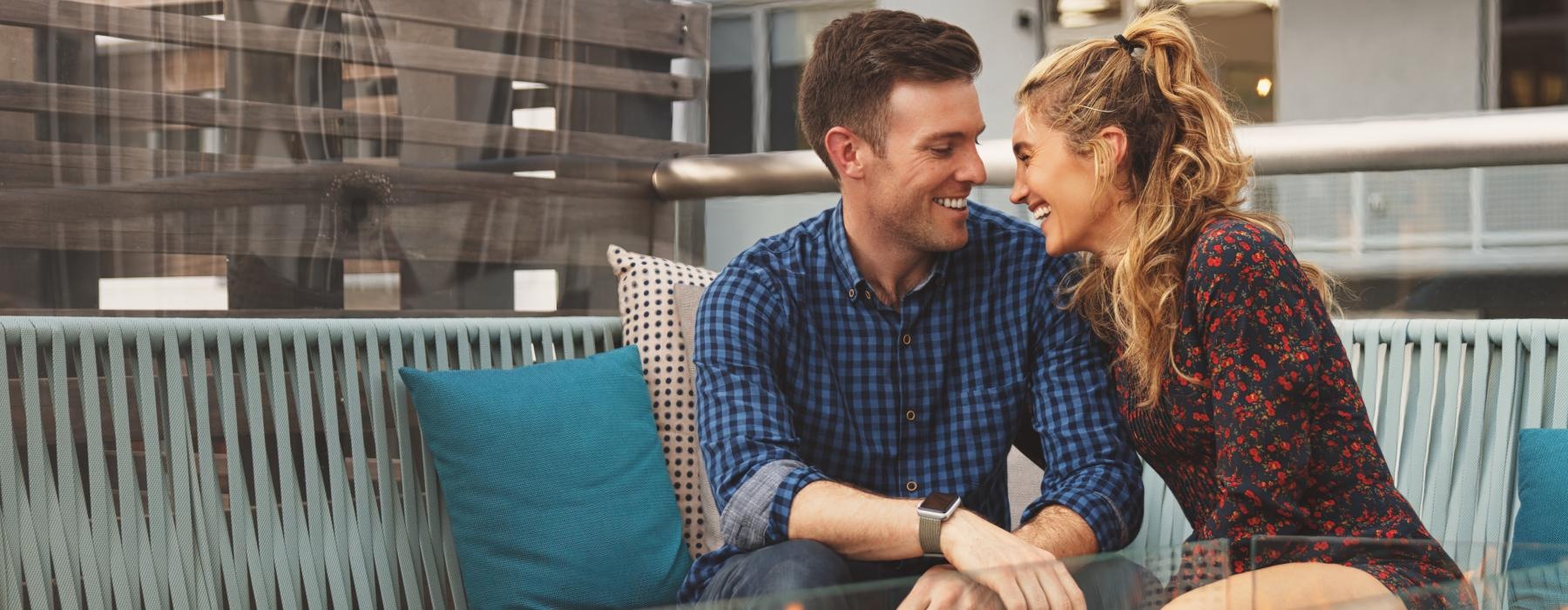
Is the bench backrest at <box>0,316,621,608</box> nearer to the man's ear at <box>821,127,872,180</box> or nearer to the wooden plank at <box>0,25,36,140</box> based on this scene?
the wooden plank at <box>0,25,36,140</box>

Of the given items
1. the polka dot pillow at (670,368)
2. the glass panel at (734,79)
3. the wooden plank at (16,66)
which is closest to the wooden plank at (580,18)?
the wooden plank at (16,66)

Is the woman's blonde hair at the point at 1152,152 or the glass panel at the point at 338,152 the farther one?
the glass panel at the point at 338,152

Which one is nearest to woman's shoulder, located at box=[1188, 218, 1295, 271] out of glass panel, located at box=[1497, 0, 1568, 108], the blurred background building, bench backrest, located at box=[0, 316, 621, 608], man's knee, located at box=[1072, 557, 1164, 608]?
the blurred background building

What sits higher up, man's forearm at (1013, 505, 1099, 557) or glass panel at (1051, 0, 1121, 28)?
glass panel at (1051, 0, 1121, 28)

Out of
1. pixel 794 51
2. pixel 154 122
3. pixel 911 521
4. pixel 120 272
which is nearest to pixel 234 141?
pixel 154 122

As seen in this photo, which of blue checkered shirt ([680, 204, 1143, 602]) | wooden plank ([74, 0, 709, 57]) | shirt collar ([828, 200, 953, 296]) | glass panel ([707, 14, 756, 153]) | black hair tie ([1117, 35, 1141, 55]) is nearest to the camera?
black hair tie ([1117, 35, 1141, 55])

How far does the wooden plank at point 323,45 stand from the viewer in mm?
1989

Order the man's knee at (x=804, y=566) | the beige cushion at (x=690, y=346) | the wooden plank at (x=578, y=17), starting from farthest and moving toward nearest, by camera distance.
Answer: the wooden plank at (x=578, y=17) < the beige cushion at (x=690, y=346) < the man's knee at (x=804, y=566)

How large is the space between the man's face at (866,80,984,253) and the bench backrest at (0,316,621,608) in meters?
0.69

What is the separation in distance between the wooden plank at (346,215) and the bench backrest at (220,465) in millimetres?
264

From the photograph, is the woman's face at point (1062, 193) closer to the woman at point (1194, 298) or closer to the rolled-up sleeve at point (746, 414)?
the woman at point (1194, 298)

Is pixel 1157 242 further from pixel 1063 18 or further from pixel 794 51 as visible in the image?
pixel 1063 18

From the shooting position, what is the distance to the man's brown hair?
5.85 feet

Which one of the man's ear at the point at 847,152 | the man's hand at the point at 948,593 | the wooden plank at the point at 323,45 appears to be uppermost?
the wooden plank at the point at 323,45
